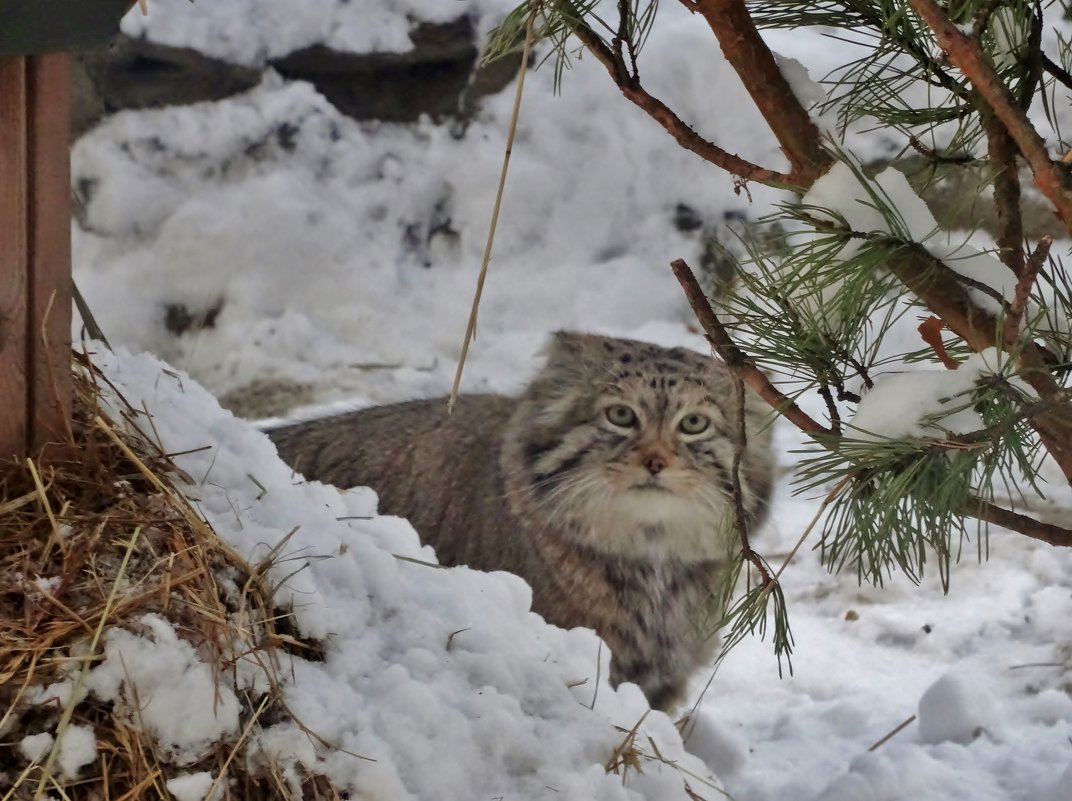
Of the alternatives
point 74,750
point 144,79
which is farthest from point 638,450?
point 144,79

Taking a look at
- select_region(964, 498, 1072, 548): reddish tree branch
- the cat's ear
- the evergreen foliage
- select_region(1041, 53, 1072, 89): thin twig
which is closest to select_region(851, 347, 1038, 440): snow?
the evergreen foliage

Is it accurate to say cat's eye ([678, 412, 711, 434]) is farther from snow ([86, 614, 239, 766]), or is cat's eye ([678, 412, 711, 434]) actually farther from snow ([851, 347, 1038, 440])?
snow ([86, 614, 239, 766])

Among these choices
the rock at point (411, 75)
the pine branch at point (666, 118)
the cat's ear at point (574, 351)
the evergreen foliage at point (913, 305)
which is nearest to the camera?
the evergreen foliage at point (913, 305)

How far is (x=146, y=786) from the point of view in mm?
1736

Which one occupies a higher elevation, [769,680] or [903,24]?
[903,24]

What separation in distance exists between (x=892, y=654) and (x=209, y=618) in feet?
9.73

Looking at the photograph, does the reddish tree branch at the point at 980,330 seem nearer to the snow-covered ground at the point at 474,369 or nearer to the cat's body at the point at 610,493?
the snow-covered ground at the point at 474,369

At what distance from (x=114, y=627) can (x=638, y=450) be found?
6.17ft

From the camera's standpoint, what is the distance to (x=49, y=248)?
1945 millimetres

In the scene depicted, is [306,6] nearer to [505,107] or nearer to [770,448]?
[505,107]

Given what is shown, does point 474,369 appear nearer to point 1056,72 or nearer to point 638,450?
point 638,450

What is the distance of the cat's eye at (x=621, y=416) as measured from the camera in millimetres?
3561

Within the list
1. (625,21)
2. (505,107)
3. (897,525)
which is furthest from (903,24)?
(505,107)

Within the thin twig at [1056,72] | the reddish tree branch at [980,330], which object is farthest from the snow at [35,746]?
the thin twig at [1056,72]
